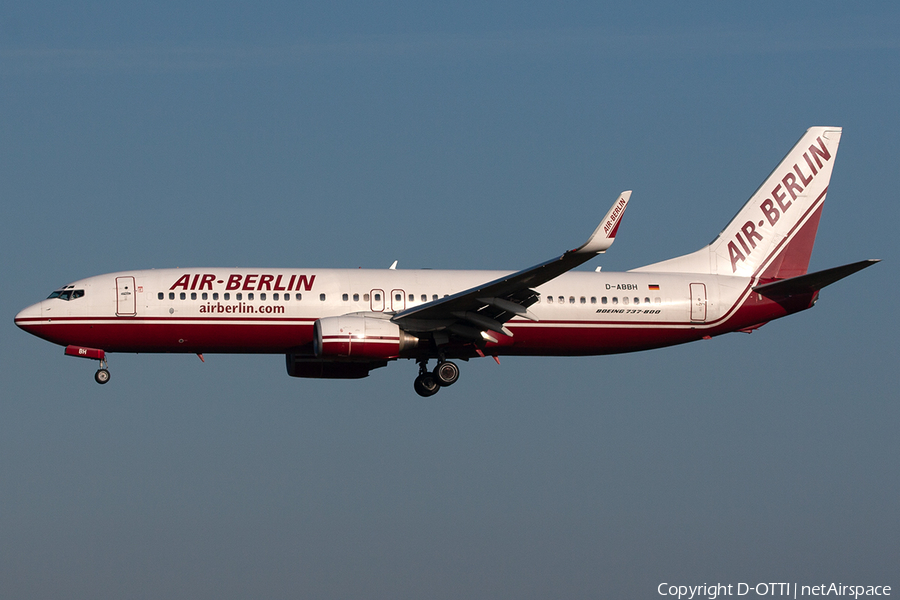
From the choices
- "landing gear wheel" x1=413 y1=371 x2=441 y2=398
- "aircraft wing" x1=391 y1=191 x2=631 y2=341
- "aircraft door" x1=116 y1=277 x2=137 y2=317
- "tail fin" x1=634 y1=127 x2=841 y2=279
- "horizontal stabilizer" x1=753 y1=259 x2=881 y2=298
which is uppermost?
"tail fin" x1=634 y1=127 x2=841 y2=279

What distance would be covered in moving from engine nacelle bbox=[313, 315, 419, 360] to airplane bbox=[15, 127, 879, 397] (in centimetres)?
5

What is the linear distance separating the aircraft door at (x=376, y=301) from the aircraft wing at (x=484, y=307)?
0.99 metres

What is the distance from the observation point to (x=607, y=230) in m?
40.2

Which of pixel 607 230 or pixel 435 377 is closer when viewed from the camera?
pixel 607 230

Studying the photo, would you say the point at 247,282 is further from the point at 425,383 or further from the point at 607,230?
the point at 607,230

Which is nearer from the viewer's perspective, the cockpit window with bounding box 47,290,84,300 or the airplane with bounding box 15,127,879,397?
the airplane with bounding box 15,127,879,397

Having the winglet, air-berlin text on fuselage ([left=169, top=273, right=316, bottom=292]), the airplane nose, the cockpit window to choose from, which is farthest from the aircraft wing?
Answer: the airplane nose

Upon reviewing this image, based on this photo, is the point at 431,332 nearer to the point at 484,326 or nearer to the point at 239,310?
the point at 484,326

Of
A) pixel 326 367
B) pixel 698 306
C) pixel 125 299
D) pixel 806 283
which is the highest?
pixel 125 299

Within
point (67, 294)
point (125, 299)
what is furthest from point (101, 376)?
point (67, 294)

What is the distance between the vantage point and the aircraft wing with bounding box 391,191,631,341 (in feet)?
143

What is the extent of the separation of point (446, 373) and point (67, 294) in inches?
536

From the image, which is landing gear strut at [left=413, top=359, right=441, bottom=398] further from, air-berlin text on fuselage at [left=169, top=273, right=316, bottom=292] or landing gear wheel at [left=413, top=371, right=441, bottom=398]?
air-berlin text on fuselage at [left=169, top=273, right=316, bottom=292]

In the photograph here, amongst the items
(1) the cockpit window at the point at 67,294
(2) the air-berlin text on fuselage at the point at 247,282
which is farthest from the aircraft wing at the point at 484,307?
(1) the cockpit window at the point at 67,294
